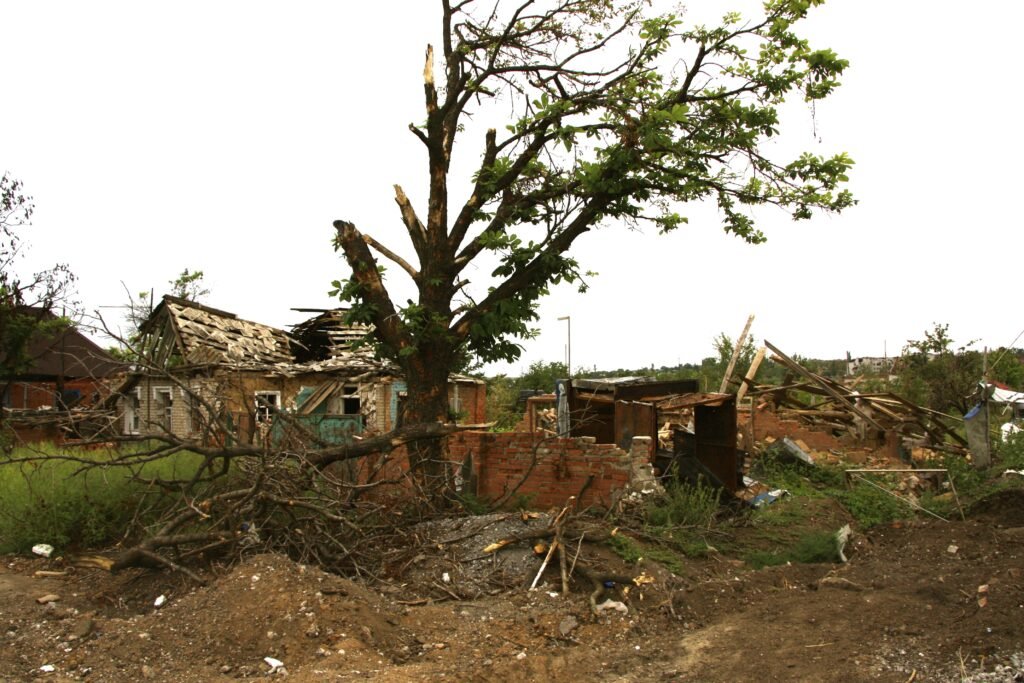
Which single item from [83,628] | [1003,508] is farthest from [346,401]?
[1003,508]

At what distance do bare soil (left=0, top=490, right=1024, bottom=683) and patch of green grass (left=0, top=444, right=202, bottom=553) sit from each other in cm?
38

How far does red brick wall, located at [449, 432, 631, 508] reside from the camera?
381 inches

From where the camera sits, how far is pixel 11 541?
808cm

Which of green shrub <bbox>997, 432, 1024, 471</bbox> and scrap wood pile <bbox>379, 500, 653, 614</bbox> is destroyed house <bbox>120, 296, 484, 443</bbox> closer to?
scrap wood pile <bbox>379, 500, 653, 614</bbox>

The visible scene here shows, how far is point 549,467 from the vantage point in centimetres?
999

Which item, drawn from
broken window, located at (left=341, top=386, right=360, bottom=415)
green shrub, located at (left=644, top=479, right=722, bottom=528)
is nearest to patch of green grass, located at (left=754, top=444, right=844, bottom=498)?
green shrub, located at (left=644, top=479, right=722, bottom=528)

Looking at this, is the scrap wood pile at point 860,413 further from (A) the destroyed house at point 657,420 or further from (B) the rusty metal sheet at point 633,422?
(B) the rusty metal sheet at point 633,422

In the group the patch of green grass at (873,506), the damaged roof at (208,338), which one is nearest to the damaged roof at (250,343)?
→ the damaged roof at (208,338)

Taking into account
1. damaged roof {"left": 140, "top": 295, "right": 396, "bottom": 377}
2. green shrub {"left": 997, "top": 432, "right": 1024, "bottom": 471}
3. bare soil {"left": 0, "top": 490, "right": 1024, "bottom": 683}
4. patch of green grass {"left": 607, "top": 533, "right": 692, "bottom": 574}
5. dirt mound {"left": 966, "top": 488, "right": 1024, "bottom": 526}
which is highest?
damaged roof {"left": 140, "top": 295, "right": 396, "bottom": 377}

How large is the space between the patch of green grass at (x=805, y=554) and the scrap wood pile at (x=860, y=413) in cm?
619

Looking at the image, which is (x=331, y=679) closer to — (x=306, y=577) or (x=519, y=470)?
(x=306, y=577)

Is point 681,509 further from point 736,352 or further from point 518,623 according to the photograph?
point 736,352

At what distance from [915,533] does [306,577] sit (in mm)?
6606

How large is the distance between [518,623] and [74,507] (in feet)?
16.0
